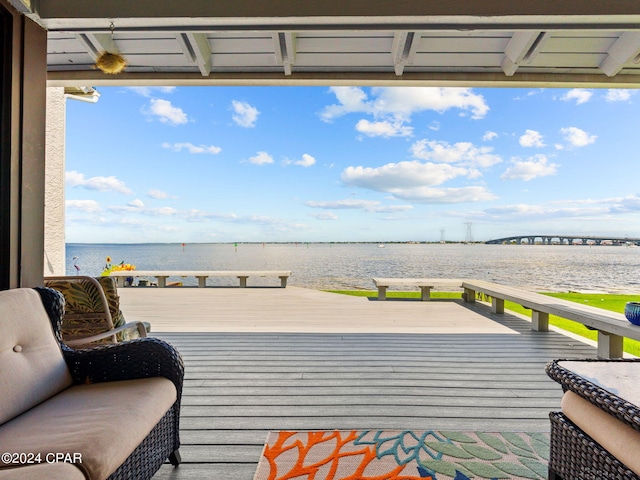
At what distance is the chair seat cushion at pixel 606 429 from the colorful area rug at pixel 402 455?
44 centimetres

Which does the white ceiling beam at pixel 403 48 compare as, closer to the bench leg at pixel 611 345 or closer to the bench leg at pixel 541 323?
the bench leg at pixel 611 345

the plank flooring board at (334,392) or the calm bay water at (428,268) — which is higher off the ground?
the plank flooring board at (334,392)

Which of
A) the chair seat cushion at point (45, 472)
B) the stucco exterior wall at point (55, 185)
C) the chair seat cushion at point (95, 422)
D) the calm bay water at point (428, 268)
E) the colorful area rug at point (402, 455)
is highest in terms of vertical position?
the stucco exterior wall at point (55, 185)

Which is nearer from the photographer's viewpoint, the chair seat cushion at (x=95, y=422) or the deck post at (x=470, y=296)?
the chair seat cushion at (x=95, y=422)

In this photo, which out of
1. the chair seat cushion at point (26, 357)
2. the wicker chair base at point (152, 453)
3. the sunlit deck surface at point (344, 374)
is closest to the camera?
the wicker chair base at point (152, 453)

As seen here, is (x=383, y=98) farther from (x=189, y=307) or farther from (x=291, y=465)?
(x=291, y=465)

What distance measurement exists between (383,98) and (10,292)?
14.6 meters

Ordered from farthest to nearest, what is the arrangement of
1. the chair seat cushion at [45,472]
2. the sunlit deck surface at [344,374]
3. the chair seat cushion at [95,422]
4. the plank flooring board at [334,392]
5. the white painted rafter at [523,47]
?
1. the white painted rafter at [523,47]
2. the plank flooring board at [334,392]
3. the sunlit deck surface at [344,374]
4. the chair seat cushion at [95,422]
5. the chair seat cushion at [45,472]

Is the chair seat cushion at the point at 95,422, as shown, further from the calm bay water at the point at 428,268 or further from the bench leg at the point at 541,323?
the calm bay water at the point at 428,268

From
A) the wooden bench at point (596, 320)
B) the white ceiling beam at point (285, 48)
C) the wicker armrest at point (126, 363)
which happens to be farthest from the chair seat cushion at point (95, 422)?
the wooden bench at point (596, 320)

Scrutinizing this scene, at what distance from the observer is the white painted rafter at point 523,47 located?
2.73 meters

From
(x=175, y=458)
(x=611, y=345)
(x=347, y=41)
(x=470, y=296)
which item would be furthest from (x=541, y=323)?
(x=175, y=458)

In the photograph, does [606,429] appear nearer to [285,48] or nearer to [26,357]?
[26,357]

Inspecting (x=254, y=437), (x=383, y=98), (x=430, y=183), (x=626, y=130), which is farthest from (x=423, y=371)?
(x=430, y=183)
